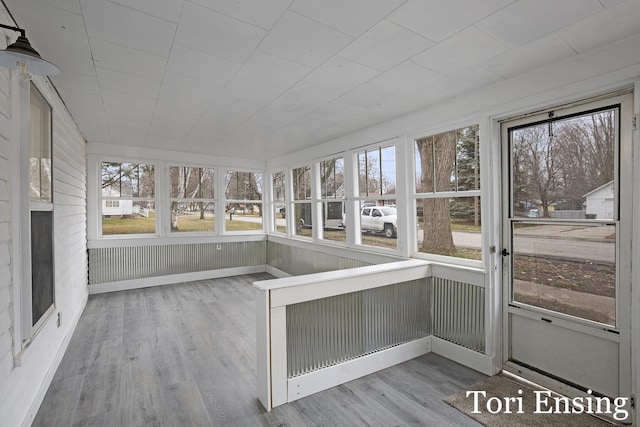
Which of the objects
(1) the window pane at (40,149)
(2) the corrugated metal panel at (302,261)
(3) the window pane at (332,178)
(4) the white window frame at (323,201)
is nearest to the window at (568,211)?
(2) the corrugated metal panel at (302,261)

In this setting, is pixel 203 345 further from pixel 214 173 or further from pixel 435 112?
pixel 214 173

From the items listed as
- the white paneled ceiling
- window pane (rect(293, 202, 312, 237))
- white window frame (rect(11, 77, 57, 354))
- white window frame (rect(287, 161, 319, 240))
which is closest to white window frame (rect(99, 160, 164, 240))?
the white paneled ceiling

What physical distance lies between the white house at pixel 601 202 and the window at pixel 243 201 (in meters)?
5.72

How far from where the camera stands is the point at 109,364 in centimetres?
292

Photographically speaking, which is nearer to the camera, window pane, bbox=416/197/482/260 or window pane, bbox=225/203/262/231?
window pane, bbox=416/197/482/260

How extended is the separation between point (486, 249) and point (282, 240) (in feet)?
13.5

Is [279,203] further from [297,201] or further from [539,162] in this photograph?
[539,162]

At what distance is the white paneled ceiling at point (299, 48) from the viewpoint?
1.71 metres

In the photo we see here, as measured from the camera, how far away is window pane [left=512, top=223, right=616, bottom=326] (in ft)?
7.41

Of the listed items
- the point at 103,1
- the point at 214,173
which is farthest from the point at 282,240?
the point at 103,1

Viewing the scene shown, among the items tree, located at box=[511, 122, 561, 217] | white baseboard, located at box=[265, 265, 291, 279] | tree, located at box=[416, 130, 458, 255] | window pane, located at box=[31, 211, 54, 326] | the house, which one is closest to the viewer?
the house

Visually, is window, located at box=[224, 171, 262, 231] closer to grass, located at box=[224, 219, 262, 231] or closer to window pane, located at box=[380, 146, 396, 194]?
grass, located at box=[224, 219, 262, 231]

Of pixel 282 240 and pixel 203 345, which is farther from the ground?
pixel 282 240

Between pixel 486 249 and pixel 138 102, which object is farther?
pixel 138 102
